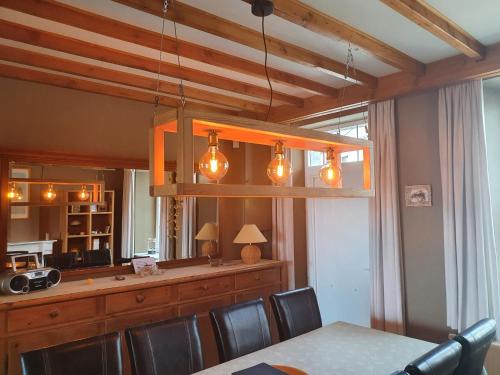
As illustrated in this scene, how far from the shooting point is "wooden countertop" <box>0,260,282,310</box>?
7.76ft

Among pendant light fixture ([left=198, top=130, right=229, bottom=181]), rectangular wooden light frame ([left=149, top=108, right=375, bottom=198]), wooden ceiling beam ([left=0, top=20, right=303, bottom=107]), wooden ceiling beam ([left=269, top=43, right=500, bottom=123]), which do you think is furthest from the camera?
wooden ceiling beam ([left=269, top=43, right=500, bottom=123])

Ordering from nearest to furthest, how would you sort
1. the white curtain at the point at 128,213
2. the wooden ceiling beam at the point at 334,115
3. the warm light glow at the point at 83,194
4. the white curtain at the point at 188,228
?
1. the warm light glow at the point at 83,194
2. the white curtain at the point at 128,213
3. the wooden ceiling beam at the point at 334,115
4. the white curtain at the point at 188,228

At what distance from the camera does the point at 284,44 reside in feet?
7.99

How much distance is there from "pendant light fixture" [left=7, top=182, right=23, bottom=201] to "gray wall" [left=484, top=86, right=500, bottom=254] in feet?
11.6

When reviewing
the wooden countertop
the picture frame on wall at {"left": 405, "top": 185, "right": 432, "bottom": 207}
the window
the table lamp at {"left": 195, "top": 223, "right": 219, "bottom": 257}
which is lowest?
the wooden countertop

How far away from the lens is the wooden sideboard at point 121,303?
2.31m

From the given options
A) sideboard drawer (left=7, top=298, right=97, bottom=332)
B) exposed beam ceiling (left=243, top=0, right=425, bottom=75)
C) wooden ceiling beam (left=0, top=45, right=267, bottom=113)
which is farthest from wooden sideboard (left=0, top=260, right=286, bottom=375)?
exposed beam ceiling (left=243, top=0, right=425, bottom=75)

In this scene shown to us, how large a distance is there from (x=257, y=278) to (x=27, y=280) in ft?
6.50

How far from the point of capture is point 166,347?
203cm

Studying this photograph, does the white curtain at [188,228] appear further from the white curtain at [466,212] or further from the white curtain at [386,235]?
the white curtain at [466,212]

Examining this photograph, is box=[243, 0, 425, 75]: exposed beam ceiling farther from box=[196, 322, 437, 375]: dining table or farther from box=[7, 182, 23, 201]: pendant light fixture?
box=[7, 182, 23, 201]: pendant light fixture

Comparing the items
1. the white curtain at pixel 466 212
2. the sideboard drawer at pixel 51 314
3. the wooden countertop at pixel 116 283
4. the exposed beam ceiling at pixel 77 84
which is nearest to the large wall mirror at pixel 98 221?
the wooden countertop at pixel 116 283

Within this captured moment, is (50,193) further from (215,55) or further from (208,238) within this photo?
(215,55)

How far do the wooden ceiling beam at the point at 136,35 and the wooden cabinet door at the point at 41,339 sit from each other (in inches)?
76.3
